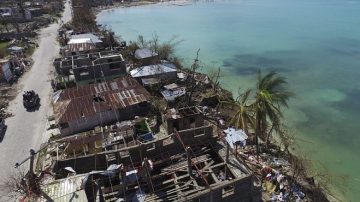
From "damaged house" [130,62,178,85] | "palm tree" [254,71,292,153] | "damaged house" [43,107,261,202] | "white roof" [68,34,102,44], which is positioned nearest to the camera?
"damaged house" [43,107,261,202]

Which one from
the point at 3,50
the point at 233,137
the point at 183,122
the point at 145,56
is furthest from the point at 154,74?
the point at 3,50

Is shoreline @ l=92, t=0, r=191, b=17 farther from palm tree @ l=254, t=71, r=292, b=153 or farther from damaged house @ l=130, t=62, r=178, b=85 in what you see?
palm tree @ l=254, t=71, r=292, b=153

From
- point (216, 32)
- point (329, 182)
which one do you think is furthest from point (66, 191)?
point (216, 32)

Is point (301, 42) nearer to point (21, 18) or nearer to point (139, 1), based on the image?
point (21, 18)

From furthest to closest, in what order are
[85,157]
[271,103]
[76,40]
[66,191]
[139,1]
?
[139,1]
[76,40]
[271,103]
[85,157]
[66,191]

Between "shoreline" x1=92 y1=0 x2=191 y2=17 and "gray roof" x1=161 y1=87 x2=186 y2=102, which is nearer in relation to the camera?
"gray roof" x1=161 y1=87 x2=186 y2=102

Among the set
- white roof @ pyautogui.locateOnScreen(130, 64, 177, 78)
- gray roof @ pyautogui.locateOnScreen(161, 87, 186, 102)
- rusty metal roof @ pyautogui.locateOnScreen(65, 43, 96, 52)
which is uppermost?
rusty metal roof @ pyautogui.locateOnScreen(65, 43, 96, 52)

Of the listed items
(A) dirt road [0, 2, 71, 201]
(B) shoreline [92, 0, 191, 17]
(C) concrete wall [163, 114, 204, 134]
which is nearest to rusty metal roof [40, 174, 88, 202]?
(A) dirt road [0, 2, 71, 201]

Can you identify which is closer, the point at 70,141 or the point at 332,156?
the point at 70,141

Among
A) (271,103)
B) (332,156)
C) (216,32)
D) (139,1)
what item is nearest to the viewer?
(271,103)
